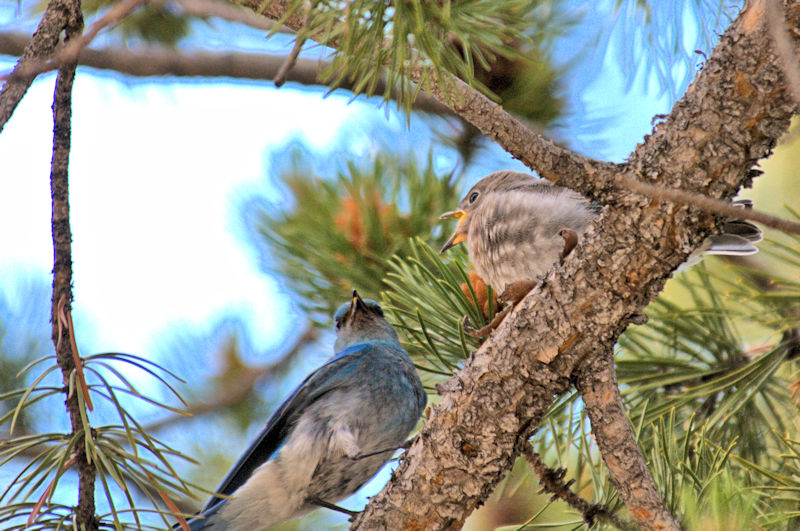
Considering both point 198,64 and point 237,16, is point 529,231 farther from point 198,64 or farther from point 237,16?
point 198,64

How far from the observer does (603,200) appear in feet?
3.64

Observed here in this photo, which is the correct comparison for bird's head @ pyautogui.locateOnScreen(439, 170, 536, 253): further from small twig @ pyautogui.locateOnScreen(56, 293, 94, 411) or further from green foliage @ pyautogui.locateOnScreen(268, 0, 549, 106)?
small twig @ pyautogui.locateOnScreen(56, 293, 94, 411)

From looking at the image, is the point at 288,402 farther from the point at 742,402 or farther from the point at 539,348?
the point at 742,402

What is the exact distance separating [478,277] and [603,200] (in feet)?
2.39

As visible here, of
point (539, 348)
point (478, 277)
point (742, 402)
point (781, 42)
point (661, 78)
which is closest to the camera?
point (781, 42)

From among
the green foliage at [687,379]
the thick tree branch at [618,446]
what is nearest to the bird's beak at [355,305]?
the green foliage at [687,379]

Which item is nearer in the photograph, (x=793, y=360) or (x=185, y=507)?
(x=793, y=360)

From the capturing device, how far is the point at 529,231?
5.81 feet

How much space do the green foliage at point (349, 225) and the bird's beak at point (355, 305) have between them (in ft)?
0.29

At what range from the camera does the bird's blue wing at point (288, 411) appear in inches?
75.2

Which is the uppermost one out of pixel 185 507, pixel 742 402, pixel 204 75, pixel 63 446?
pixel 204 75

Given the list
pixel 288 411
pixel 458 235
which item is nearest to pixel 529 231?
pixel 458 235

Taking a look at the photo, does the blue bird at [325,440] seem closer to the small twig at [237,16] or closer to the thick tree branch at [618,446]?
the thick tree branch at [618,446]

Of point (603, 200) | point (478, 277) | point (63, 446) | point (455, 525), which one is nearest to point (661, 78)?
point (478, 277)
